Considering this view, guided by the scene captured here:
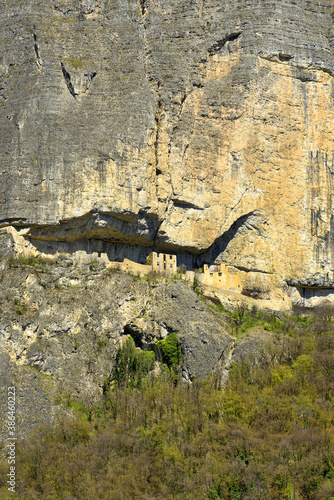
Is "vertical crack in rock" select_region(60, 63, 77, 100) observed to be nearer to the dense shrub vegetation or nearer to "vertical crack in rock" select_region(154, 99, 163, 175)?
"vertical crack in rock" select_region(154, 99, 163, 175)

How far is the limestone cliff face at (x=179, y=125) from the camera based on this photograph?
51.4 metres

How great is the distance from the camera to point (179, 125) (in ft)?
178

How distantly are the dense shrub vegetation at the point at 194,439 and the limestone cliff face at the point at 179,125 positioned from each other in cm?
929

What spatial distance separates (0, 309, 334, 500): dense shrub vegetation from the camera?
39250 millimetres

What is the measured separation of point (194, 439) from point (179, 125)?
21.4m

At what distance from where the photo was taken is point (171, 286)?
49719 millimetres

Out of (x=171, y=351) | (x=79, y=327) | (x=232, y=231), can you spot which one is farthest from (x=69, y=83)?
(x=171, y=351)

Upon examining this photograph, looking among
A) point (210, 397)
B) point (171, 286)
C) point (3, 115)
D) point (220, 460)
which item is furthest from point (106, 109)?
point (220, 460)

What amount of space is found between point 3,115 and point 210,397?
72.5 feet

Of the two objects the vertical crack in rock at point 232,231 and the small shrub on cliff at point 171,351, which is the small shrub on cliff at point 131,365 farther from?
the vertical crack in rock at point 232,231

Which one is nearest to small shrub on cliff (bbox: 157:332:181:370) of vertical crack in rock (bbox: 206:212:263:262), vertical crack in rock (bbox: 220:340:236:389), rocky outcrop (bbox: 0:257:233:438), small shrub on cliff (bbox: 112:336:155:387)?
rocky outcrop (bbox: 0:257:233:438)

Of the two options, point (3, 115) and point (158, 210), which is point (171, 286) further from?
point (3, 115)

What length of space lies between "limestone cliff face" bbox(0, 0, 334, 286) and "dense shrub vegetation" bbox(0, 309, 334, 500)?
30.5 feet

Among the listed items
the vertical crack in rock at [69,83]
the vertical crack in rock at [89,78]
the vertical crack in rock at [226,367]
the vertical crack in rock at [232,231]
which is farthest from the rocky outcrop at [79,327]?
the vertical crack in rock at [89,78]
